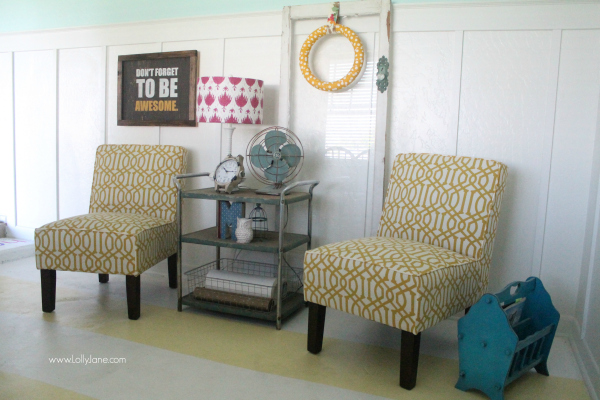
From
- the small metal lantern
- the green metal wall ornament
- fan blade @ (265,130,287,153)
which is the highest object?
the green metal wall ornament

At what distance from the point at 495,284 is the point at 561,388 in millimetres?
777

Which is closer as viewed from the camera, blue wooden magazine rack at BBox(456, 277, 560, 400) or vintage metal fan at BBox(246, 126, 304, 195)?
blue wooden magazine rack at BBox(456, 277, 560, 400)

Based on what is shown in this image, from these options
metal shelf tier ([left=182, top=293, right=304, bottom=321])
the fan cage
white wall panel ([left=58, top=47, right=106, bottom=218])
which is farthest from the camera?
white wall panel ([left=58, top=47, right=106, bottom=218])

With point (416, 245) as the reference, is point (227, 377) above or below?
below

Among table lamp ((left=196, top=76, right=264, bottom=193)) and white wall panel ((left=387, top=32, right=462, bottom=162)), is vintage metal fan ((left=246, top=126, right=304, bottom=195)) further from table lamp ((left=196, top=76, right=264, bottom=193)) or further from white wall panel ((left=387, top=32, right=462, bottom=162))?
white wall panel ((left=387, top=32, right=462, bottom=162))

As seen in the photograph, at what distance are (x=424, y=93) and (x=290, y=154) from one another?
84 cm

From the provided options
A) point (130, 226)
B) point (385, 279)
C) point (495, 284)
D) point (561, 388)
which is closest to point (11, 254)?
point (130, 226)

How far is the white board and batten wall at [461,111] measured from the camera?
2.46 metres

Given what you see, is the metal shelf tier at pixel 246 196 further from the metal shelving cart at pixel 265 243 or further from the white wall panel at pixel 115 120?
the white wall panel at pixel 115 120

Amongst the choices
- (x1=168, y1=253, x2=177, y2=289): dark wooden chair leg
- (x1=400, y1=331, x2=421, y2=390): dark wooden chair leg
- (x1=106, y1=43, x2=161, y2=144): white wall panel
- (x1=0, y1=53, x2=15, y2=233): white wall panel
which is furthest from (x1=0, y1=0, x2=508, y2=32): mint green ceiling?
(x1=400, y1=331, x2=421, y2=390): dark wooden chair leg

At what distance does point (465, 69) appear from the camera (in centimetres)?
264

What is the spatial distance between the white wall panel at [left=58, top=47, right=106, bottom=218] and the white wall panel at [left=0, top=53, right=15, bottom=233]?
0.53 m

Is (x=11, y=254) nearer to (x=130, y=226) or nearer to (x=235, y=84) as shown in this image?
(x=130, y=226)

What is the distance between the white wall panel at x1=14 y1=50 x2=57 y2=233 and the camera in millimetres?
3746
